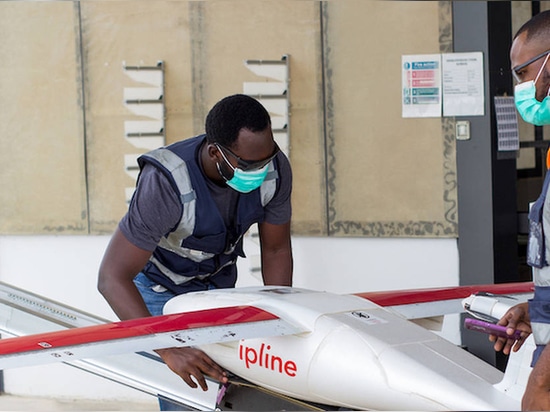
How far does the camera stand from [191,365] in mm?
2387

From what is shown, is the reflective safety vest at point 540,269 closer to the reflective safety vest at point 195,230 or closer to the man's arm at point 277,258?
the reflective safety vest at point 195,230

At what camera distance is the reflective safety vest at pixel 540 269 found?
1.88m

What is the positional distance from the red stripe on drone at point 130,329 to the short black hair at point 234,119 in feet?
2.03

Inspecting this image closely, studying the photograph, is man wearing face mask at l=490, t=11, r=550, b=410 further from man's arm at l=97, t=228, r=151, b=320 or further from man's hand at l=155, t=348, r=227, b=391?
man's arm at l=97, t=228, r=151, b=320

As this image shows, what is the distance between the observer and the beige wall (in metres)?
4.56

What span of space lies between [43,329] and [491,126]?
2516 mm

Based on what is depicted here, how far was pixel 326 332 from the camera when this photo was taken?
7.32 feet

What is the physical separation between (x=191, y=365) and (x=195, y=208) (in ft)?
1.91

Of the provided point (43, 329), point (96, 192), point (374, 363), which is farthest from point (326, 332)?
point (96, 192)

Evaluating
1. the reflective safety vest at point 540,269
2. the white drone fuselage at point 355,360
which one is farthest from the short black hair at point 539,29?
the white drone fuselage at point 355,360

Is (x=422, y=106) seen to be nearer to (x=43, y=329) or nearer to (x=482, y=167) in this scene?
(x=482, y=167)

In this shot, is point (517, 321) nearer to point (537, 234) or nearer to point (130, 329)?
point (537, 234)

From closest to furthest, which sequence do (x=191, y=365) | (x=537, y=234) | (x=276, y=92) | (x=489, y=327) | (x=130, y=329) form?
(x=537, y=234), (x=489, y=327), (x=130, y=329), (x=191, y=365), (x=276, y=92)

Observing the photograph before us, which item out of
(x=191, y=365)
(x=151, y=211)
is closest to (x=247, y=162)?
(x=151, y=211)
